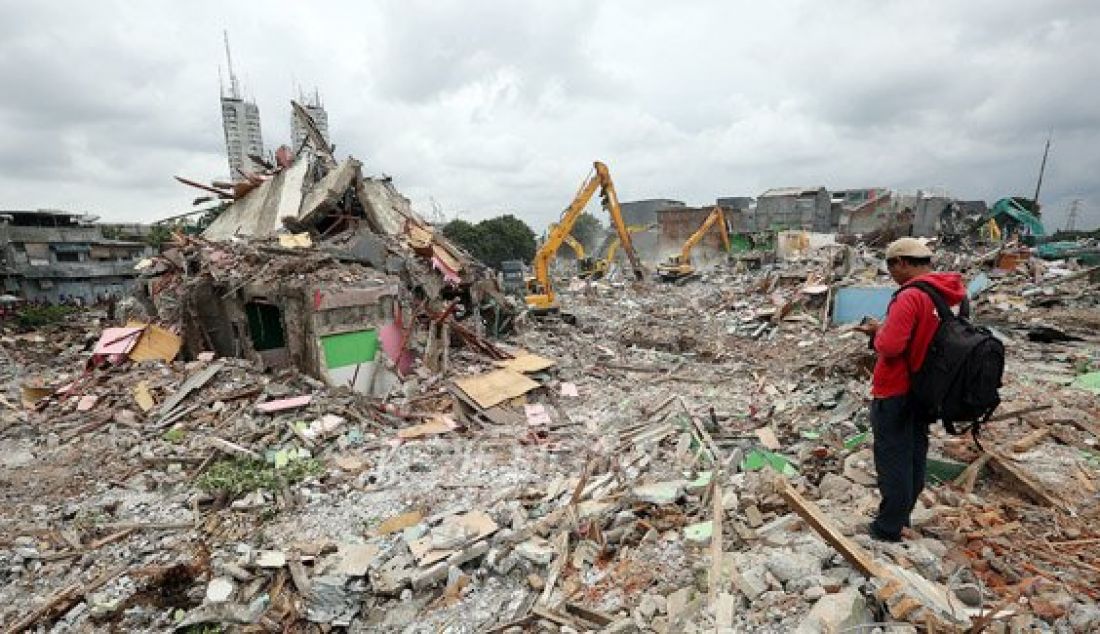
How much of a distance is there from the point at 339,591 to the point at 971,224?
2872 cm

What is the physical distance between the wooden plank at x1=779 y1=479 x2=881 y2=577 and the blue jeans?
0.95 ft

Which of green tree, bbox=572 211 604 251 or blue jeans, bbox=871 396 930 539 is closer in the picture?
blue jeans, bbox=871 396 930 539

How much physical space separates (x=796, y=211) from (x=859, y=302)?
23.6 m

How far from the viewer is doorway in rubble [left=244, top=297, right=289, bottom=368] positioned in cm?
1094

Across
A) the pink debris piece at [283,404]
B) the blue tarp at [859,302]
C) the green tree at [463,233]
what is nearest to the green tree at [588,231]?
the green tree at [463,233]

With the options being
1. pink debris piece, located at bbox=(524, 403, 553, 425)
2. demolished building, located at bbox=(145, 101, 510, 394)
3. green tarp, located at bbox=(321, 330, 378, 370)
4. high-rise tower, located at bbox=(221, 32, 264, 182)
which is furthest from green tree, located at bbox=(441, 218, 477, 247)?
pink debris piece, located at bbox=(524, 403, 553, 425)

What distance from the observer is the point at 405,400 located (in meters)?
9.40

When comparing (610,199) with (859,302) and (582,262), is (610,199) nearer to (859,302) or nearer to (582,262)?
(859,302)

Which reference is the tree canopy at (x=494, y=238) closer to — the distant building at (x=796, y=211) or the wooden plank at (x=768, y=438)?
the distant building at (x=796, y=211)

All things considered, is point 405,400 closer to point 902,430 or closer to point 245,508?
point 245,508

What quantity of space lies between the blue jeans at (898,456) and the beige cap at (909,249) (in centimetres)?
80

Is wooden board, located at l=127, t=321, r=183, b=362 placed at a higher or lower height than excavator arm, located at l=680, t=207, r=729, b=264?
lower

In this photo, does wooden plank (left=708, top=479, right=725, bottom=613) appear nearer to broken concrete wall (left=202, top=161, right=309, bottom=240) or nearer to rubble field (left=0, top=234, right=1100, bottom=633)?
rubble field (left=0, top=234, right=1100, bottom=633)

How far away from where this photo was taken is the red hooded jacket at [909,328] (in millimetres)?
2883
